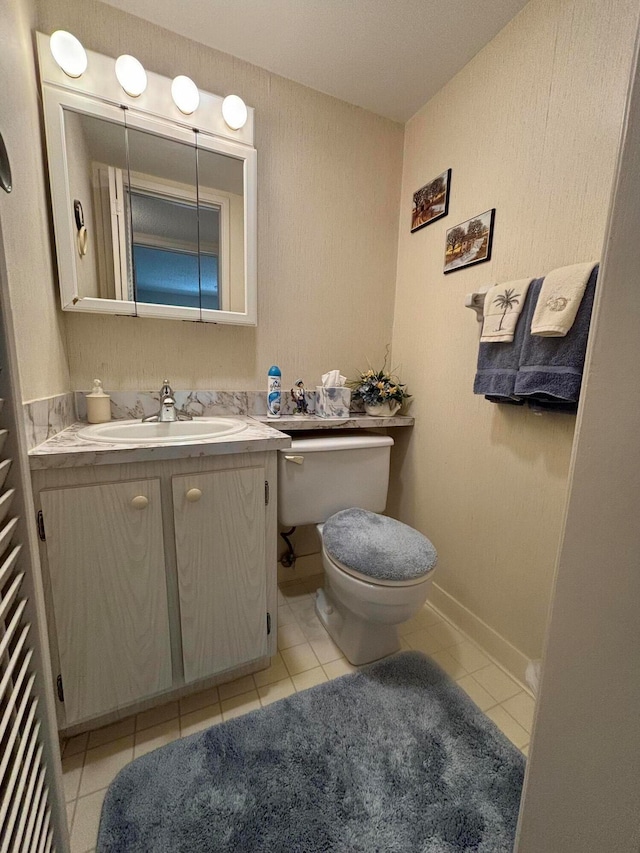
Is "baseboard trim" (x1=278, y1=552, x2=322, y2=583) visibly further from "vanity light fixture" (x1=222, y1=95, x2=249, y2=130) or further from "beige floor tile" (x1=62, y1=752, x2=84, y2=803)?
"vanity light fixture" (x1=222, y1=95, x2=249, y2=130)

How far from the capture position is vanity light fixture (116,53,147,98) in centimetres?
105

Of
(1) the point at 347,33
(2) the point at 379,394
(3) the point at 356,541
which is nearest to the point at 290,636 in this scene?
(3) the point at 356,541

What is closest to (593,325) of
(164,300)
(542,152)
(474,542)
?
(542,152)

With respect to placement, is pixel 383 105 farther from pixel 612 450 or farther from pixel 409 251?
pixel 612 450

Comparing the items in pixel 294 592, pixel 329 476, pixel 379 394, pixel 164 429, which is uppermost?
pixel 379 394

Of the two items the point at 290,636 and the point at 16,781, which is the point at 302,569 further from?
the point at 16,781

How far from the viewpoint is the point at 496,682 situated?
1.14m

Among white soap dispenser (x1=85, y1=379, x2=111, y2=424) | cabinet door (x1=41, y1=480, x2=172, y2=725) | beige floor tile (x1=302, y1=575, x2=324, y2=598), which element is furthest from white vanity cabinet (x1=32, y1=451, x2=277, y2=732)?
beige floor tile (x1=302, y1=575, x2=324, y2=598)

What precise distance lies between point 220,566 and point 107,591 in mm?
284

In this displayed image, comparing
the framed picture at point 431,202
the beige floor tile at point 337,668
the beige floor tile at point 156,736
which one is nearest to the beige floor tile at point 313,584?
the beige floor tile at point 337,668

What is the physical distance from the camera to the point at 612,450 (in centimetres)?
35

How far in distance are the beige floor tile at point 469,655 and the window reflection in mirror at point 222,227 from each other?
5.19ft

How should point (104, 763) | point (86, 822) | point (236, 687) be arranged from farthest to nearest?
point (236, 687), point (104, 763), point (86, 822)

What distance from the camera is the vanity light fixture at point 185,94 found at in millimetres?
1127
